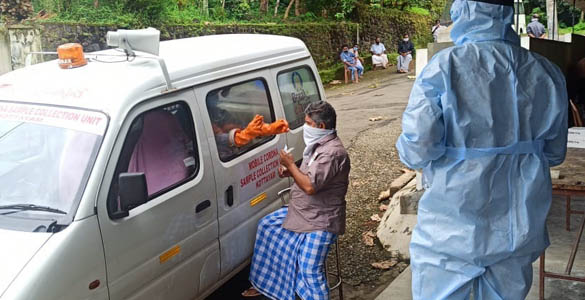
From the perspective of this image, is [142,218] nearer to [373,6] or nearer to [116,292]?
[116,292]

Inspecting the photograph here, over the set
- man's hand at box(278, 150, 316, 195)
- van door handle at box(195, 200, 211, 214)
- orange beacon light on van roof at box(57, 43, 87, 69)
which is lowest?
van door handle at box(195, 200, 211, 214)

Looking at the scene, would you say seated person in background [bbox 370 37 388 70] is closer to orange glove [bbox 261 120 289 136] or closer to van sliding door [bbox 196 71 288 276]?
van sliding door [bbox 196 71 288 276]

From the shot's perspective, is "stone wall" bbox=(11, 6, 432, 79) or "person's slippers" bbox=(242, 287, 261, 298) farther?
"stone wall" bbox=(11, 6, 432, 79)

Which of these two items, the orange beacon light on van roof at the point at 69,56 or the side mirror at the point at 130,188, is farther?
the orange beacon light on van roof at the point at 69,56

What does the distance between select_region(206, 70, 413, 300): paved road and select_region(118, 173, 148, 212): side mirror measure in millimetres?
1983

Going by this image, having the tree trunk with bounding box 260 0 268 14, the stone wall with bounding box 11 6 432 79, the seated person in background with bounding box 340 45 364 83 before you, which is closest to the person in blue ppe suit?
the stone wall with bounding box 11 6 432 79

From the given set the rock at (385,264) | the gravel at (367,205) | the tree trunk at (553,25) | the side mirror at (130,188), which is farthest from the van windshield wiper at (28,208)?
the tree trunk at (553,25)

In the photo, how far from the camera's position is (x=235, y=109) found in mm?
4410

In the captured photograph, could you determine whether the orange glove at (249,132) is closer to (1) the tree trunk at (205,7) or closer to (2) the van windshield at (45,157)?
(2) the van windshield at (45,157)

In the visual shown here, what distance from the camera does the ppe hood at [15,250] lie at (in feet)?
8.95

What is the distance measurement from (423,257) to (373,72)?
66.2ft

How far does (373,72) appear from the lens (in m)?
22.7

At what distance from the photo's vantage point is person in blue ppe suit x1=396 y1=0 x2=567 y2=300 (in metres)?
2.82

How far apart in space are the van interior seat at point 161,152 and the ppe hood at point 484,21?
1878 millimetres
